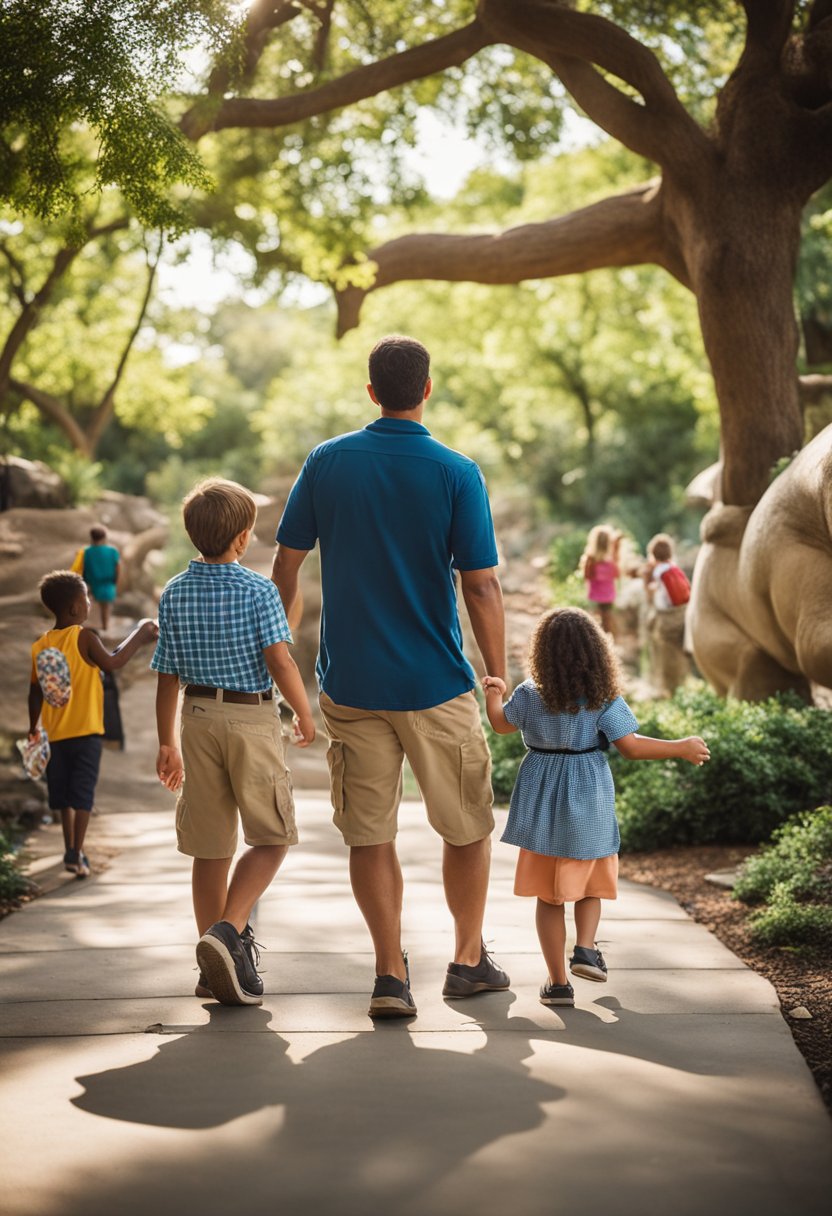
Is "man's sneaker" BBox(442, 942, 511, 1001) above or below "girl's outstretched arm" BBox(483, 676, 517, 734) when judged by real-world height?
below

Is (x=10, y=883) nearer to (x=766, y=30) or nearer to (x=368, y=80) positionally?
(x=368, y=80)

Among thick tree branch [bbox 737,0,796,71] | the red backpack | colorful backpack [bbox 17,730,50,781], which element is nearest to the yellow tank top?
colorful backpack [bbox 17,730,50,781]

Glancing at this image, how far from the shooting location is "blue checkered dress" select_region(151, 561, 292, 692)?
446 cm

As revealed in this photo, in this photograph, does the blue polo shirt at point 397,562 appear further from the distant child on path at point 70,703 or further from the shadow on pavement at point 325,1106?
the distant child on path at point 70,703

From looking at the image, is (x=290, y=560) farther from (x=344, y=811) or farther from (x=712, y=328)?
(x=712, y=328)

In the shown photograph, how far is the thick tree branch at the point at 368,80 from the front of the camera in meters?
10.3

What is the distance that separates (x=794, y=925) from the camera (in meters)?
5.53

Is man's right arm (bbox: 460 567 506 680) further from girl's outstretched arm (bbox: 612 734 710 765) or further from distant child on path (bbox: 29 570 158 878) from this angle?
distant child on path (bbox: 29 570 158 878)

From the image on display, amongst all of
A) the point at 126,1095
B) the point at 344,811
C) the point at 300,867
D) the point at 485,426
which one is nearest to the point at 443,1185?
the point at 126,1095

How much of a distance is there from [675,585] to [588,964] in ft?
27.6

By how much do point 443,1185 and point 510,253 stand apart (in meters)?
10.5

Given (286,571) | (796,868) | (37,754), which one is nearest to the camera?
(286,571)

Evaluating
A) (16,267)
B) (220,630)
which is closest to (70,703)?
(220,630)

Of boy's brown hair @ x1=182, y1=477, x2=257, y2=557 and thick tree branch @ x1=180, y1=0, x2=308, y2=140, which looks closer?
boy's brown hair @ x1=182, y1=477, x2=257, y2=557
